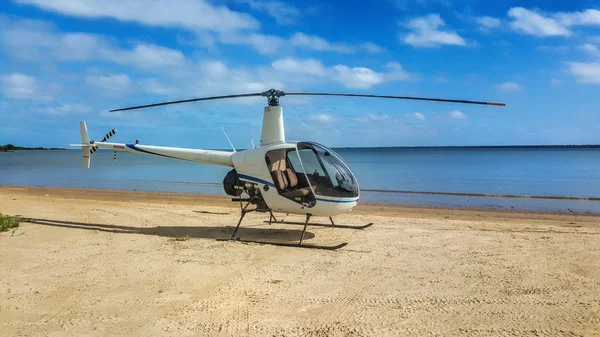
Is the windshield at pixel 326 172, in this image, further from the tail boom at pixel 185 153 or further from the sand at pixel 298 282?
the tail boom at pixel 185 153

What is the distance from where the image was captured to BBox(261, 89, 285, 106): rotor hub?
28.7 feet

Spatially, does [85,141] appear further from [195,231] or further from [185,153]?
[195,231]

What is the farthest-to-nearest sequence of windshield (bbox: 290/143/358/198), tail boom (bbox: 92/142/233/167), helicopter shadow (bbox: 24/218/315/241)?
tail boom (bbox: 92/142/233/167), helicopter shadow (bbox: 24/218/315/241), windshield (bbox: 290/143/358/198)

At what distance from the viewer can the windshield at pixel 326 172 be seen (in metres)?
8.22

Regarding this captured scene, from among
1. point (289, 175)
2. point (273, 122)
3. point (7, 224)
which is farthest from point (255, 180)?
point (7, 224)

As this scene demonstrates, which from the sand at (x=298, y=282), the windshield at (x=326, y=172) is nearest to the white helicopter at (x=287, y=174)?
the windshield at (x=326, y=172)

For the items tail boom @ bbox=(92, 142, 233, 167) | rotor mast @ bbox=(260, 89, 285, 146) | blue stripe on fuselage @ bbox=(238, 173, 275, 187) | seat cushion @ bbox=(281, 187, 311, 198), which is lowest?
seat cushion @ bbox=(281, 187, 311, 198)

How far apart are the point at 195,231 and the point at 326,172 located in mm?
3462

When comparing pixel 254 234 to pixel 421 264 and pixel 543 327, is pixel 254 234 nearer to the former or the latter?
pixel 421 264

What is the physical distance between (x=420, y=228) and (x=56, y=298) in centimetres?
742

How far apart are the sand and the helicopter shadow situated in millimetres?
45

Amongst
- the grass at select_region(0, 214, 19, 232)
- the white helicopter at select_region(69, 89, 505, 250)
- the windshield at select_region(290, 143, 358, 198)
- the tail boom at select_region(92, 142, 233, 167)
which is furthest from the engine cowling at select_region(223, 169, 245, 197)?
the grass at select_region(0, 214, 19, 232)

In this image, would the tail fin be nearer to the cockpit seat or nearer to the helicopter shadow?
the helicopter shadow

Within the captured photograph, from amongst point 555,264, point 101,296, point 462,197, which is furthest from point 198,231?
point 462,197
